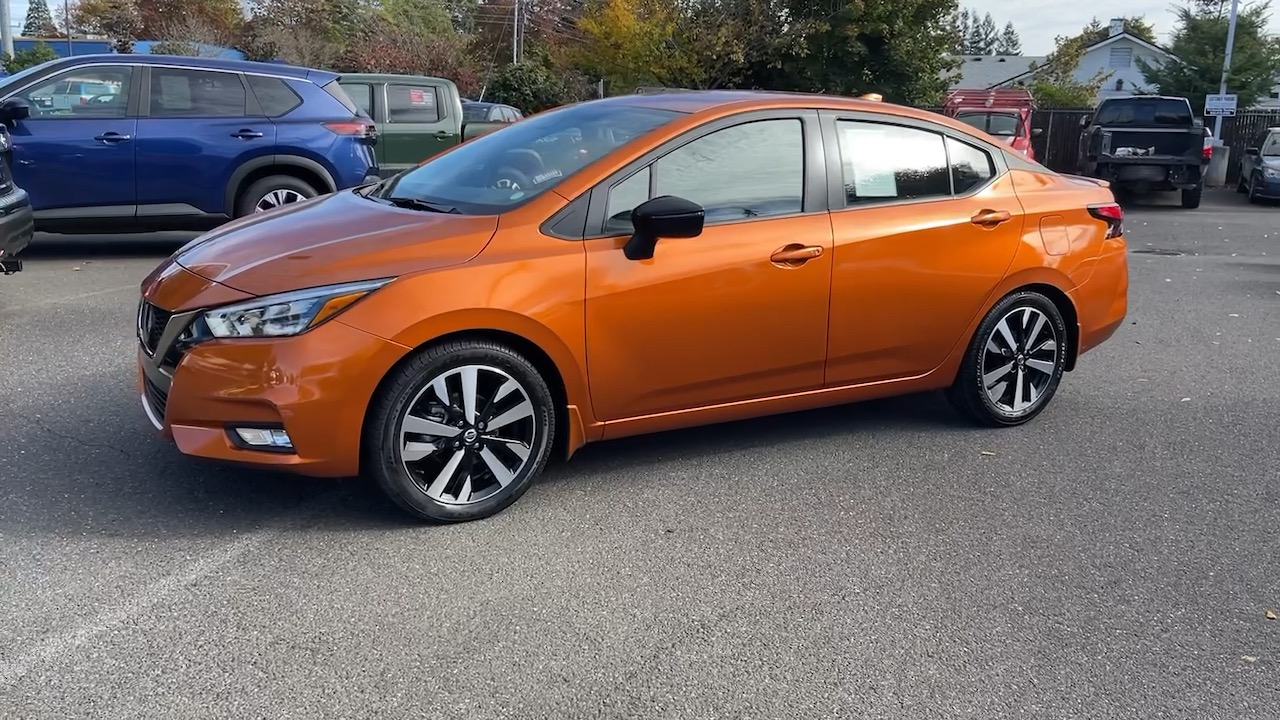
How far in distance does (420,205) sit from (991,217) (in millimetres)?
2651

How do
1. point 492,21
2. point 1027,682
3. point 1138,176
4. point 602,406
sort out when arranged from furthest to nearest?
point 492,21, point 1138,176, point 602,406, point 1027,682

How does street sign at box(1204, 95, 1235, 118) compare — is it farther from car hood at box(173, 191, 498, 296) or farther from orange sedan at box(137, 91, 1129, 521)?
car hood at box(173, 191, 498, 296)

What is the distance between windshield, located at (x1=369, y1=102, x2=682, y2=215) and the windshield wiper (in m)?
0.02

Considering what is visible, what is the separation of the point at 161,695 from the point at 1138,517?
3.58 meters

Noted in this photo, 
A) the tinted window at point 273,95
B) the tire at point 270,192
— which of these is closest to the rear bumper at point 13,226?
the tire at point 270,192

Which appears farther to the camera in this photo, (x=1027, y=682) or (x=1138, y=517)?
(x=1138, y=517)

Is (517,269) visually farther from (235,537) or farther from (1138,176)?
(1138,176)

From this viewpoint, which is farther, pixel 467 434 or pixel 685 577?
pixel 467 434

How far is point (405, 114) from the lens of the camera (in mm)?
13250

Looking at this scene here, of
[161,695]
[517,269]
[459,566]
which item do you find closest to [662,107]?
[517,269]

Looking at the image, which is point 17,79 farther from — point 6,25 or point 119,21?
point 119,21

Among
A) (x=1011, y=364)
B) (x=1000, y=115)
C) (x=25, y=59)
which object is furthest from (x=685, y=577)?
(x=25, y=59)

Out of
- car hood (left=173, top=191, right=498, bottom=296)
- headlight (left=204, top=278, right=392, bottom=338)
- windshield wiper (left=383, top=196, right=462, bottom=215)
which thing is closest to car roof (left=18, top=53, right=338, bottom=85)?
windshield wiper (left=383, top=196, right=462, bottom=215)

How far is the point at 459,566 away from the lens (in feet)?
12.5
